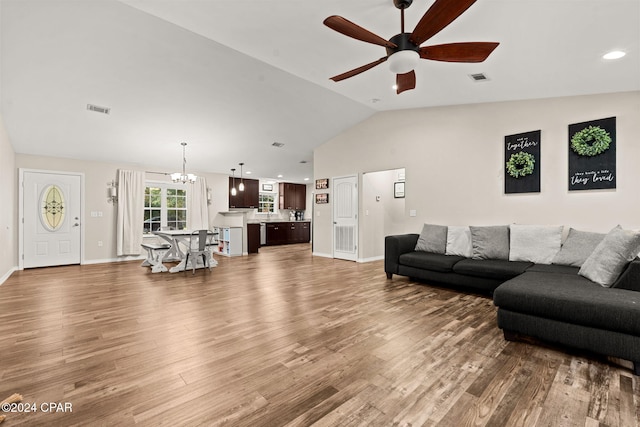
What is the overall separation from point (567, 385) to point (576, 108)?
3802 millimetres

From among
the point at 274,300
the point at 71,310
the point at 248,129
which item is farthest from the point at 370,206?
the point at 71,310

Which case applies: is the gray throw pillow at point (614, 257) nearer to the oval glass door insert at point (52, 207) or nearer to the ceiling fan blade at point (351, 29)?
the ceiling fan blade at point (351, 29)

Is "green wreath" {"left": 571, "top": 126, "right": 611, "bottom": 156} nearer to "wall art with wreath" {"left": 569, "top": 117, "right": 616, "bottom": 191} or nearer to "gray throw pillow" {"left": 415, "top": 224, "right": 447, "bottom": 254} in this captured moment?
"wall art with wreath" {"left": 569, "top": 117, "right": 616, "bottom": 191}

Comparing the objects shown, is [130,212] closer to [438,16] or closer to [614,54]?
[438,16]

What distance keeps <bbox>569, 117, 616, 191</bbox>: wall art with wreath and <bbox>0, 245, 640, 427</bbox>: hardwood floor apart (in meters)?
2.15

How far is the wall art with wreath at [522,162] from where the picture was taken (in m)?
4.32

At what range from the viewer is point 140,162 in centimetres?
720

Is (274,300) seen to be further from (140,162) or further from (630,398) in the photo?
(140,162)

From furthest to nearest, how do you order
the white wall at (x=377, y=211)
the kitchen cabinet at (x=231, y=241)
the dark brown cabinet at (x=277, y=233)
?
the dark brown cabinet at (x=277, y=233) < the kitchen cabinet at (x=231, y=241) < the white wall at (x=377, y=211)

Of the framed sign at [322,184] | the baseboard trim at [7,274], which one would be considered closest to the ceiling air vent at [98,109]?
the baseboard trim at [7,274]

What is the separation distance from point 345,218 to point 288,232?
4.25 m

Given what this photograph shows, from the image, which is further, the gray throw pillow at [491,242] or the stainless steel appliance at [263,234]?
the stainless steel appliance at [263,234]

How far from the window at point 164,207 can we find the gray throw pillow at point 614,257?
27.5 feet

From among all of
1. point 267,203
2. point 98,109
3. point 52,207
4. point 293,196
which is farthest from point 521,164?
point 52,207
